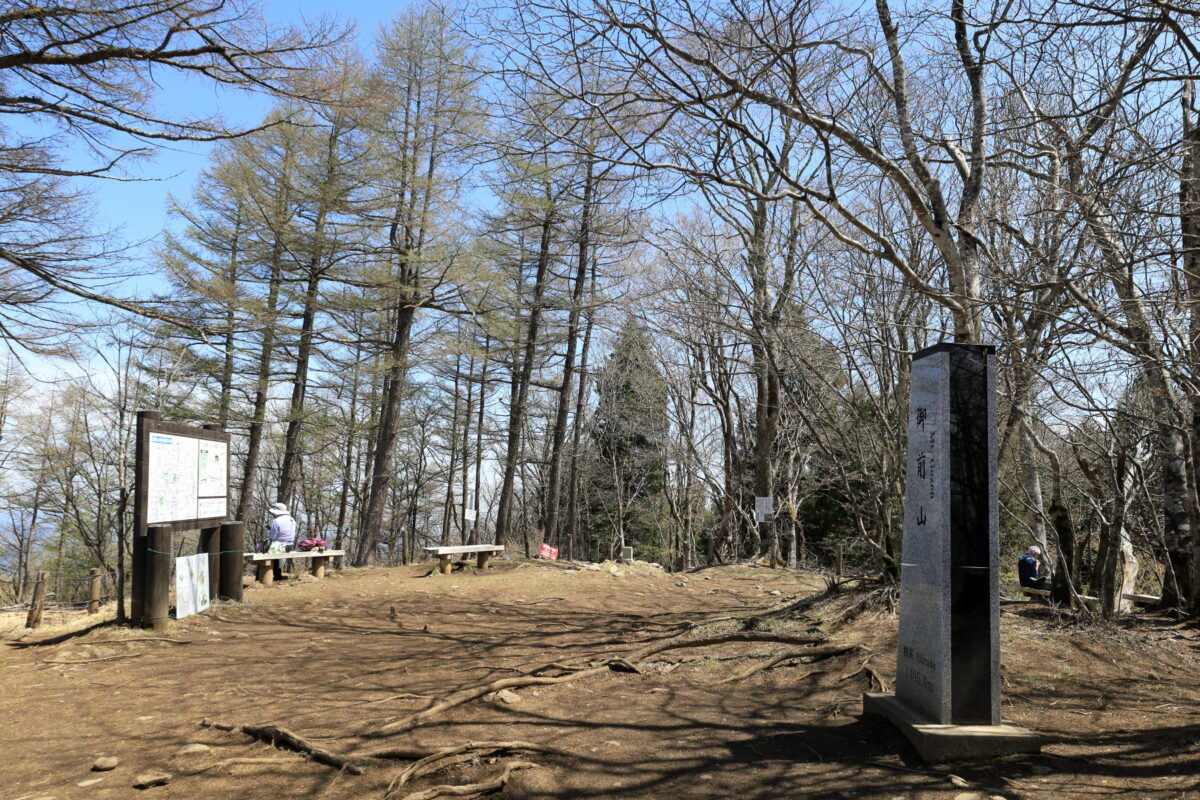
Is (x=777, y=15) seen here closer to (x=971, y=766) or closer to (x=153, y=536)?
(x=971, y=766)

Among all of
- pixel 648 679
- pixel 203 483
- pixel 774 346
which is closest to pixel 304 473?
pixel 203 483

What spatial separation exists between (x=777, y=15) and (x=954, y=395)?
331 cm

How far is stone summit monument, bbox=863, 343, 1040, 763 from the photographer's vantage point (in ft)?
13.3

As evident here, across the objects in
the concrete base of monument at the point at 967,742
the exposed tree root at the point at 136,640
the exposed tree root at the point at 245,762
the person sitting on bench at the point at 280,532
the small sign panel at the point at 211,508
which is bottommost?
the exposed tree root at the point at 136,640

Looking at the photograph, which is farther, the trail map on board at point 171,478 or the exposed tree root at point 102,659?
the trail map on board at point 171,478

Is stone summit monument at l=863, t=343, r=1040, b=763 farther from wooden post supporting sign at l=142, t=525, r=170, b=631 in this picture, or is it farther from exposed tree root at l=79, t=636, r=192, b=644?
wooden post supporting sign at l=142, t=525, r=170, b=631

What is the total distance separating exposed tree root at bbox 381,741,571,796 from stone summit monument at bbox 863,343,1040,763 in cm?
195

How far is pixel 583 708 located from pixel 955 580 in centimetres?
250

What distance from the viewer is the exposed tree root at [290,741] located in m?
4.09

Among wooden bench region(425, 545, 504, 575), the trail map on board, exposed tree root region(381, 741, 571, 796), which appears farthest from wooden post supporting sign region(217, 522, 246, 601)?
exposed tree root region(381, 741, 571, 796)

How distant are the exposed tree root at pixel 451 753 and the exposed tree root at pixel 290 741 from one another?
6.1 inches

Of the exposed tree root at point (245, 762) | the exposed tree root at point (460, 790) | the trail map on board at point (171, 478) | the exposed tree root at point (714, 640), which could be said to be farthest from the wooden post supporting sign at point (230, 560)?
the exposed tree root at point (460, 790)

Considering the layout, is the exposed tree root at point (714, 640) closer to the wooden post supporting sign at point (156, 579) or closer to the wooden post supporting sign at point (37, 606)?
the wooden post supporting sign at point (156, 579)

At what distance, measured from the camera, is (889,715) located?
175 inches
